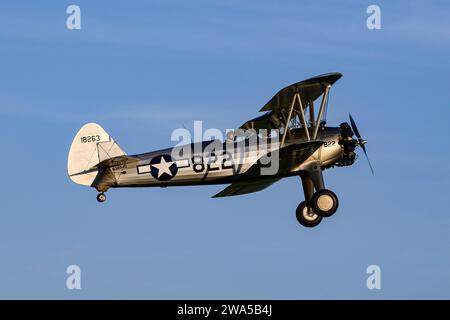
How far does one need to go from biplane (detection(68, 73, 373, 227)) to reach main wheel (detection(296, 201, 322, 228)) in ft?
0.54

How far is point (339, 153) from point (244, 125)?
2308 mm

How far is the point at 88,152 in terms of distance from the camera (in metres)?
20.3

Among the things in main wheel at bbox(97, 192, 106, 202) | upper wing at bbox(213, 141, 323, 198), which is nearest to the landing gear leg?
upper wing at bbox(213, 141, 323, 198)

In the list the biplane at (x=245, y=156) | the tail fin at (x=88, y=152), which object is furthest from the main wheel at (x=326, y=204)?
the tail fin at (x=88, y=152)

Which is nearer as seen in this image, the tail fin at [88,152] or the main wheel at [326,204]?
the main wheel at [326,204]

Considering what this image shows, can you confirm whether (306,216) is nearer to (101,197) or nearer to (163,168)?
(163,168)

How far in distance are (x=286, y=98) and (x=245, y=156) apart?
150 centimetres

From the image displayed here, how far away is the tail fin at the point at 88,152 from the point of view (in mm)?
20047

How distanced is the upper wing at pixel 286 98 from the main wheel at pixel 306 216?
1826mm

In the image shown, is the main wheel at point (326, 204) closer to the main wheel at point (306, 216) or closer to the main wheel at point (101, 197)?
the main wheel at point (306, 216)

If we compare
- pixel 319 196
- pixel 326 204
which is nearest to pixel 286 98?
pixel 319 196
